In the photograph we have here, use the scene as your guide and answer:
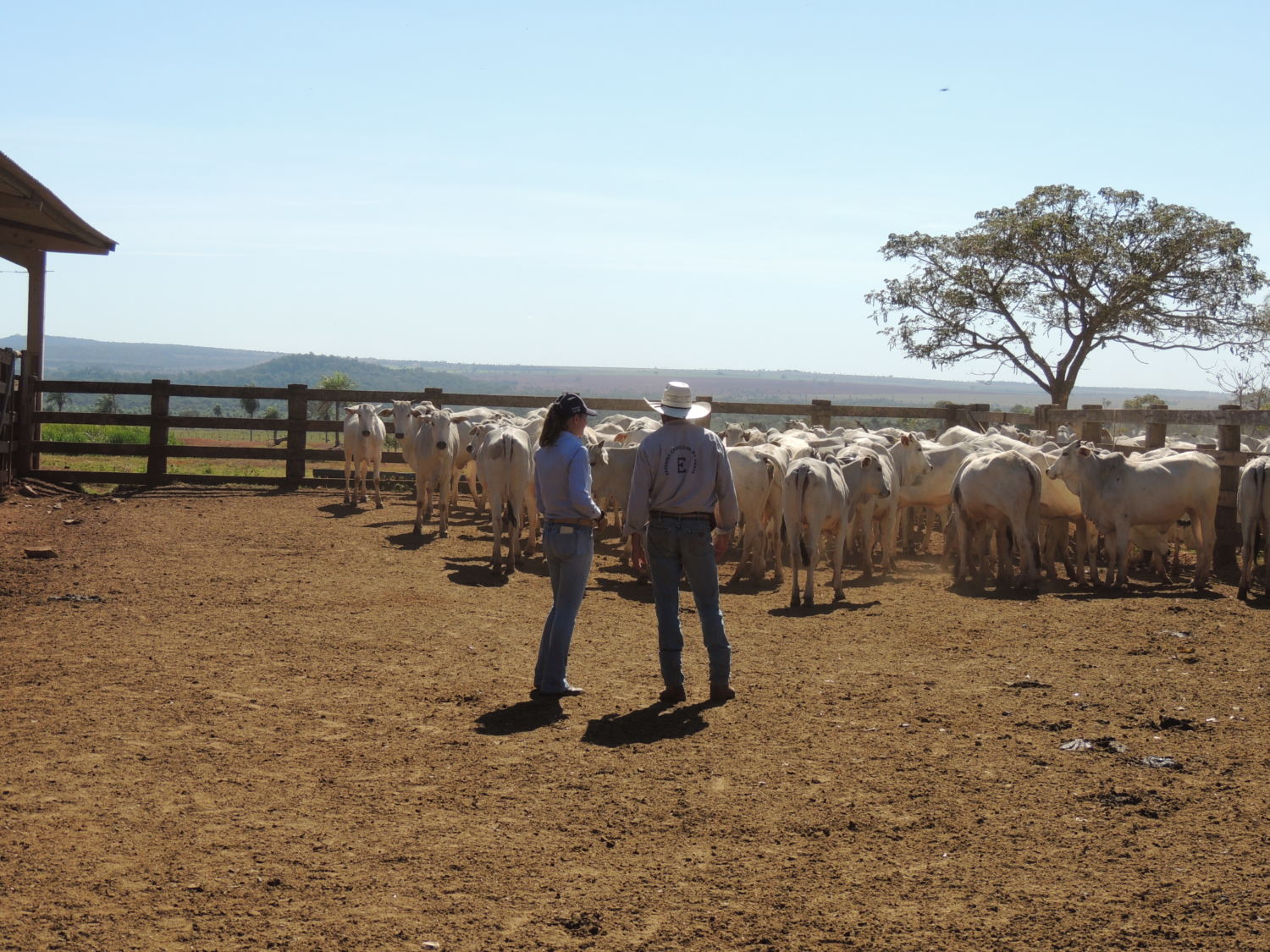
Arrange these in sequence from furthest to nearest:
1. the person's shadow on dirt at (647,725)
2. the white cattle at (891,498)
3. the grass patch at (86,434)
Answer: the grass patch at (86,434) → the white cattle at (891,498) → the person's shadow on dirt at (647,725)

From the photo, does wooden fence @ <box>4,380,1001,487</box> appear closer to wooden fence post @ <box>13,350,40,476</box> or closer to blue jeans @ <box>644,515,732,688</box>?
wooden fence post @ <box>13,350,40,476</box>

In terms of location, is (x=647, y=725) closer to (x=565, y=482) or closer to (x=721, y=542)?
(x=721, y=542)

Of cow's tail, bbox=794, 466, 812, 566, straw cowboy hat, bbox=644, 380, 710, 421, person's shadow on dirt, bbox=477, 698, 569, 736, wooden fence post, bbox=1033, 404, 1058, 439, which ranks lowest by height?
person's shadow on dirt, bbox=477, 698, 569, 736

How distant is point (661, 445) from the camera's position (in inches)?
320

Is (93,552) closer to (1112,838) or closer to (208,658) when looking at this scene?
(208,658)

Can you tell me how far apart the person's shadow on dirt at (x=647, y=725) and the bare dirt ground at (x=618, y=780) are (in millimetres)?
40

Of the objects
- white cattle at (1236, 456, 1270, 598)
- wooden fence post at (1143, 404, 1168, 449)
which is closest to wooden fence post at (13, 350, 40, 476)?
wooden fence post at (1143, 404, 1168, 449)

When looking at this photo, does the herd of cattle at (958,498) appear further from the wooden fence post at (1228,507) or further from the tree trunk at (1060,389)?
the tree trunk at (1060,389)

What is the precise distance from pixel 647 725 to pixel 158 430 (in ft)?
56.8

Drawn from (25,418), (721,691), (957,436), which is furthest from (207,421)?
(721,691)

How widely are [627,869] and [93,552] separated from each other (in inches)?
423

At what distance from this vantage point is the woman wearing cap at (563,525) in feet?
26.8

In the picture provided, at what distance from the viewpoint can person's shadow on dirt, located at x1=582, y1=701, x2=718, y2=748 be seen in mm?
7301

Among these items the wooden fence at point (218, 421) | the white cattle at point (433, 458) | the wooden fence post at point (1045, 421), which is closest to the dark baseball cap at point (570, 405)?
the white cattle at point (433, 458)
